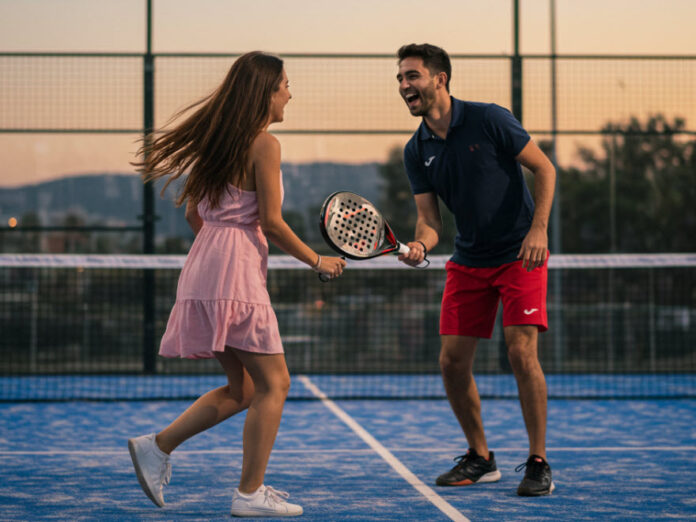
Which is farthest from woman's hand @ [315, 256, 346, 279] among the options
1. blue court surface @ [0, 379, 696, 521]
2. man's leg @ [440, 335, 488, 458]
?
man's leg @ [440, 335, 488, 458]

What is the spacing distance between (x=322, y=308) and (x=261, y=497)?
838 centimetres

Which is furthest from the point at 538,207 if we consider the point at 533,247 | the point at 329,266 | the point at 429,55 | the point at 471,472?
the point at 471,472

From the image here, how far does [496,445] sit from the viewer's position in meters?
6.06

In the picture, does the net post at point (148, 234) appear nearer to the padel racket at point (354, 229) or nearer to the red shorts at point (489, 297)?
the red shorts at point (489, 297)

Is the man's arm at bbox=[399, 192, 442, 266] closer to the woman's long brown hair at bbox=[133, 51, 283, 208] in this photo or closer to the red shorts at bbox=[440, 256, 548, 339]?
the red shorts at bbox=[440, 256, 548, 339]

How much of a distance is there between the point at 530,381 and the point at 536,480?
44cm

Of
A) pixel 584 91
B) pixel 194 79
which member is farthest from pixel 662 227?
pixel 194 79

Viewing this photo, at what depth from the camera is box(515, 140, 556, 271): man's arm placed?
4.58 m

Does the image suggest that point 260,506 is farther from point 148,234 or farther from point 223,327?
point 148,234

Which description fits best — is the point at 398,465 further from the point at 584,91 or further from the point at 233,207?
the point at 584,91

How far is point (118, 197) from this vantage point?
11.4 meters

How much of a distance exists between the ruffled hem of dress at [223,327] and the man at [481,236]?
2.68 feet

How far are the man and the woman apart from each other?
790 millimetres

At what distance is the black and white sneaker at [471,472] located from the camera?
4.75 m
